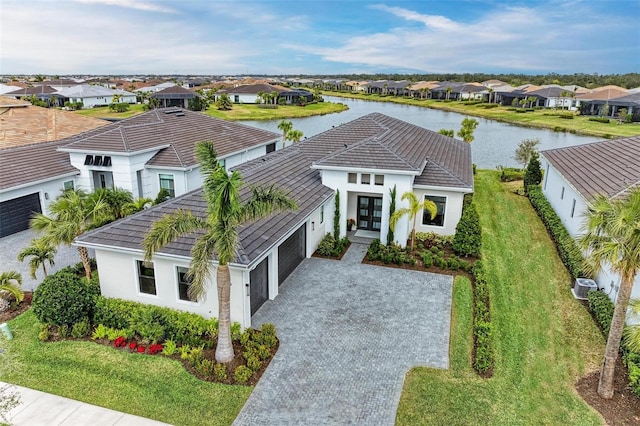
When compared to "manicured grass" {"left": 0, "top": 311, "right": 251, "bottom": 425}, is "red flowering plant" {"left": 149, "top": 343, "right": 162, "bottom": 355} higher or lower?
higher

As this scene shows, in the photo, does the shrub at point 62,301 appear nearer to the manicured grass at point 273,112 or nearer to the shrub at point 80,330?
the shrub at point 80,330

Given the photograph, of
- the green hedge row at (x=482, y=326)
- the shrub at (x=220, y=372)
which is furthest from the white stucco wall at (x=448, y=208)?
the shrub at (x=220, y=372)

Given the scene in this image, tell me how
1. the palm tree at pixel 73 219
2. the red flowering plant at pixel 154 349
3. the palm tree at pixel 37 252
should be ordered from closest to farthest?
the red flowering plant at pixel 154 349 < the palm tree at pixel 73 219 < the palm tree at pixel 37 252

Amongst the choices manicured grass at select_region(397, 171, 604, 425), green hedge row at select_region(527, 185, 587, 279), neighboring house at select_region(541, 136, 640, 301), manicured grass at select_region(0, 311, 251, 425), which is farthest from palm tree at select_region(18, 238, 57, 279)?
neighboring house at select_region(541, 136, 640, 301)

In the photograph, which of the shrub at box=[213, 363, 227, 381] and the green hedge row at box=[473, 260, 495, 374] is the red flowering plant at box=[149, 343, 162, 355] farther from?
the green hedge row at box=[473, 260, 495, 374]

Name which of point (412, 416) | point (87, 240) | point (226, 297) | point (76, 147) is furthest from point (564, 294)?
point (76, 147)

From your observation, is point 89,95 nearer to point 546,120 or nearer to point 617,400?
point 546,120

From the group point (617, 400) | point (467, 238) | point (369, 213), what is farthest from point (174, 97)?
point (617, 400)
